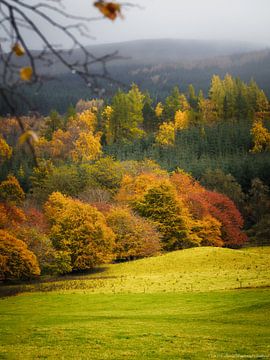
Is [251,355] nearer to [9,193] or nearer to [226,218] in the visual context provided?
[226,218]

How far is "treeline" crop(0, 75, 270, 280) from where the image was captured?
147ft

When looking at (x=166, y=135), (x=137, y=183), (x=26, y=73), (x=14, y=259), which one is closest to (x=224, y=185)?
(x=137, y=183)

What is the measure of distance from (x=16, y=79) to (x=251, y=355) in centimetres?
1148

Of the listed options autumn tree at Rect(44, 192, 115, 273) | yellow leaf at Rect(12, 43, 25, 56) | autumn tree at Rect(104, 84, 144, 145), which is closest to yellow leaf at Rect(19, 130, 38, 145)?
yellow leaf at Rect(12, 43, 25, 56)

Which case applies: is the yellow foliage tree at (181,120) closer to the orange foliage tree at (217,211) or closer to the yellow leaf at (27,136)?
the orange foliage tree at (217,211)

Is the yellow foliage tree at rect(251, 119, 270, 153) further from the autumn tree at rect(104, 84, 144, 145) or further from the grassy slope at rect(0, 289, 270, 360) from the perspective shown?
the grassy slope at rect(0, 289, 270, 360)

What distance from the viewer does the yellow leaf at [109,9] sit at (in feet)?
8.83

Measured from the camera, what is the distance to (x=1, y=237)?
37.9 meters

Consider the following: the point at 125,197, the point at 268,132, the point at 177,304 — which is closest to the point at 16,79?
the point at 177,304

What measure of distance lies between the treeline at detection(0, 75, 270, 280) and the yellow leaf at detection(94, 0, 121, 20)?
0.81 metres

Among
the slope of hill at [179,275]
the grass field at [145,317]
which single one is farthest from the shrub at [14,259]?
the grass field at [145,317]

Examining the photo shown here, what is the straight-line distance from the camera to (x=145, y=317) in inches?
808

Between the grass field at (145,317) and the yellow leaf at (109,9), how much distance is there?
11340mm

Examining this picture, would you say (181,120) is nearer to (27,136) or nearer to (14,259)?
(14,259)
